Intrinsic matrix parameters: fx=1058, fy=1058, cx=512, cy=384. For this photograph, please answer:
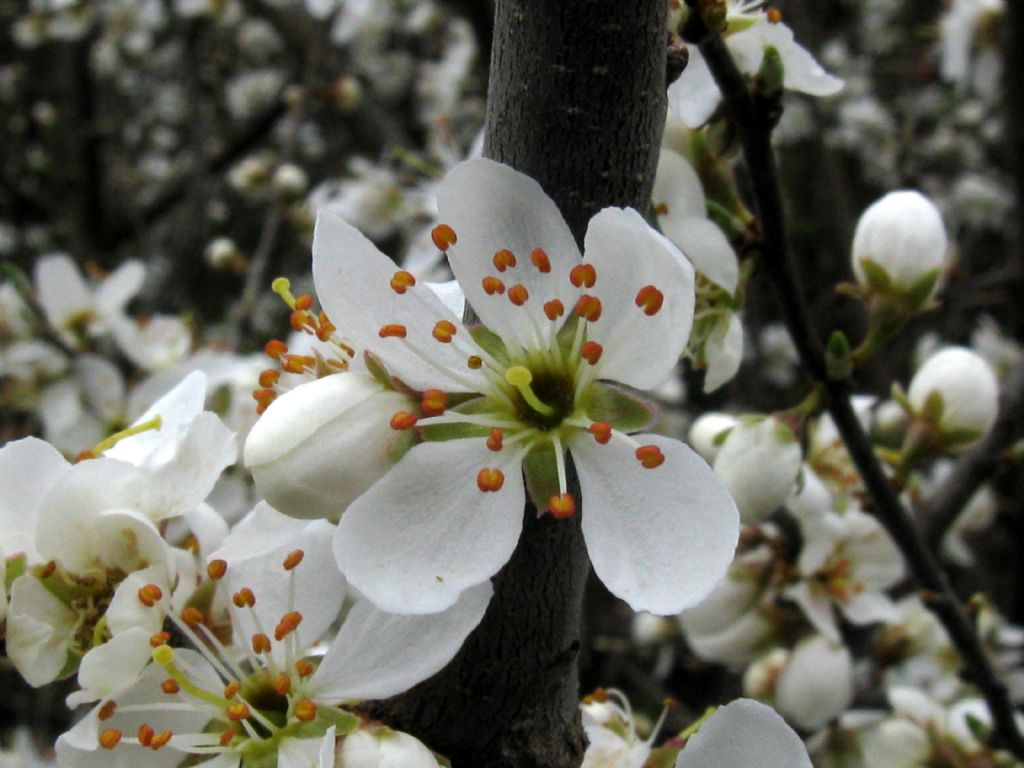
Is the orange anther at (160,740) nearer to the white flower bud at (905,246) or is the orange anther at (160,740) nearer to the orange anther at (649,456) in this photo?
the orange anther at (649,456)

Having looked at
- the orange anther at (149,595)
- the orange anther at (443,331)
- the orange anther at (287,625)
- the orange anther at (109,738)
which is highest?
the orange anther at (443,331)

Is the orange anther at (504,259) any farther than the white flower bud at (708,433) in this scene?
No

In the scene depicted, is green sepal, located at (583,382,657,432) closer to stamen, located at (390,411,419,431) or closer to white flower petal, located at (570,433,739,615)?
white flower petal, located at (570,433,739,615)

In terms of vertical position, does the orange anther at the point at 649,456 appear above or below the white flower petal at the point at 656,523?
above

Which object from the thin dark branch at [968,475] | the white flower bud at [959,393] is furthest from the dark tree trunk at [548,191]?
the thin dark branch at [968,475]

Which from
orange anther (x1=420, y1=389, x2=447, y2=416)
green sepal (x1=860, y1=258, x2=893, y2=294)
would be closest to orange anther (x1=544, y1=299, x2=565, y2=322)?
orange anther (x1=420, y1=389, x2=447, y2=416)

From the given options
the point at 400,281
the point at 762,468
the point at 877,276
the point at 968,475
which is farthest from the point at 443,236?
the point at 968,475

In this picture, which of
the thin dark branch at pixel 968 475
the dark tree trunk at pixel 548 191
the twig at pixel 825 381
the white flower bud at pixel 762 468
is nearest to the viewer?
the dark tree trunk at pixel 548 191
